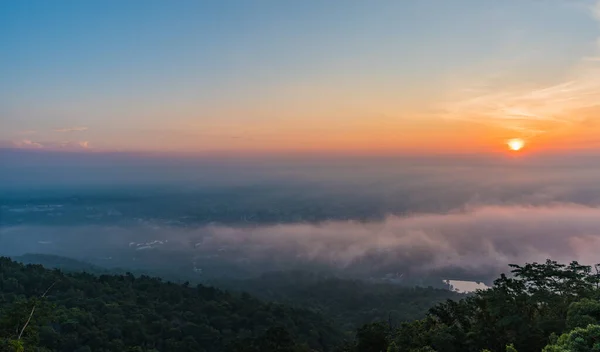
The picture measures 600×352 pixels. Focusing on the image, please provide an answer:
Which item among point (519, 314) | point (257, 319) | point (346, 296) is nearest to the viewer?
point (519, 314)

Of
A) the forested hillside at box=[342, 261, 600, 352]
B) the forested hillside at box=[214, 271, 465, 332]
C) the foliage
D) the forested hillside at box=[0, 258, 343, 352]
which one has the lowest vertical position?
the forested hillside at box=[214, 271, 465, 332]

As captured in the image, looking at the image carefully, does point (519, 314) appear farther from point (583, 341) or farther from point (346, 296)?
point (346, 296)

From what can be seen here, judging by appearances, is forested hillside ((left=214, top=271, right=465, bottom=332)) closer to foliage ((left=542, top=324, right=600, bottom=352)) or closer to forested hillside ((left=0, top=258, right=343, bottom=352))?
forested hillside ((left=0, top=258, right=343, bottom=352))

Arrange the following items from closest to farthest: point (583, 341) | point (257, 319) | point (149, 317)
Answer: point (583, 341)
point (149, 317)
point (257, 319)

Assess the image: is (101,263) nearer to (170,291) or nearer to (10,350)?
(170,291)

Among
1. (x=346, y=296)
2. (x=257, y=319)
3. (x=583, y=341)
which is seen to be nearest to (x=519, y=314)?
(x=583, y=341)

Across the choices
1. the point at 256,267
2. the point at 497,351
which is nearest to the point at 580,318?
the point at 497,351

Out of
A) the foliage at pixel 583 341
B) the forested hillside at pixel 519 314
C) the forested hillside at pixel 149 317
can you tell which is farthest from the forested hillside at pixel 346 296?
the foliage at pixel 583 341

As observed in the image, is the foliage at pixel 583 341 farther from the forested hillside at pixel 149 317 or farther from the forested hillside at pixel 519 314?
the forested hillside at pixel 149 317

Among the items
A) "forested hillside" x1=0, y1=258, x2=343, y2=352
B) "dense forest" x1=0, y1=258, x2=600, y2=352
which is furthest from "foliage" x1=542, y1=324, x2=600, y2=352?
"forested hillside" x1=0, y1=258, x2=343, y2=352
